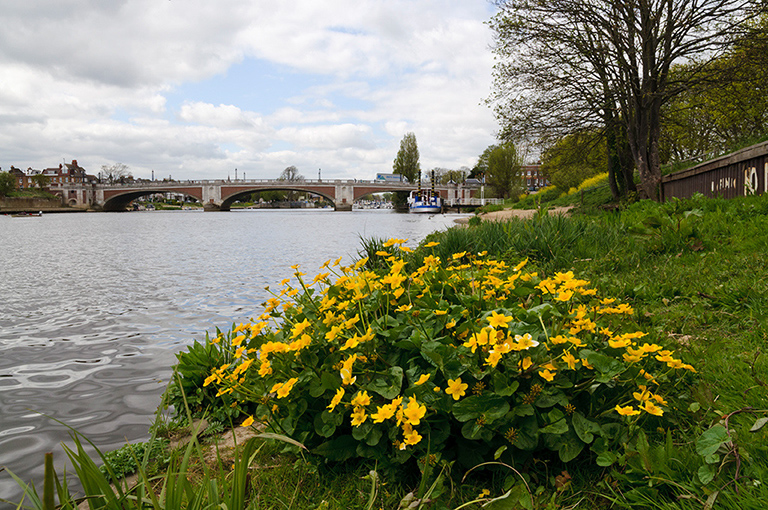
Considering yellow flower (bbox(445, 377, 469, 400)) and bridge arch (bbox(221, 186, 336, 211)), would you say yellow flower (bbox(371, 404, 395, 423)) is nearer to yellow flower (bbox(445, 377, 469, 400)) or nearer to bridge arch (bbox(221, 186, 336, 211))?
yellow flower (bbox(445, 377, 469, 400))

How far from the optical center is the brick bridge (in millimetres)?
70375

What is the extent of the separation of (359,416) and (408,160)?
88.2m

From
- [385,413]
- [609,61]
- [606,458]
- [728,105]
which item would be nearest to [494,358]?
[385,413]

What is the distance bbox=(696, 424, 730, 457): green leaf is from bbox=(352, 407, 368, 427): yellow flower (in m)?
1.18

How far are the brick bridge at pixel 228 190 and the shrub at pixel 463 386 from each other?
66581 millimetres

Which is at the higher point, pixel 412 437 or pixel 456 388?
pixel 456 388

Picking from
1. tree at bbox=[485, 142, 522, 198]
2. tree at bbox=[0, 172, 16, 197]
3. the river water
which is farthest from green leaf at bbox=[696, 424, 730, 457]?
tree at bbox=[0, 172, 16, 197]

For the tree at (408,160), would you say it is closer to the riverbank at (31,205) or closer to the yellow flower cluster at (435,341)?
the riverbank at (31,205)

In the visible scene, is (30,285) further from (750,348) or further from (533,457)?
(750,348)

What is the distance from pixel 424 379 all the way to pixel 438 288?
115 cm

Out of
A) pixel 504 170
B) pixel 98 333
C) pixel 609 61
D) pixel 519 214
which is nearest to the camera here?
pixel 98 333

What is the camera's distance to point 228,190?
237ft

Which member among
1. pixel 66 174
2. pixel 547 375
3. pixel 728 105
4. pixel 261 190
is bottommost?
pixel 547 375

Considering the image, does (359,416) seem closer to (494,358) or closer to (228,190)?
(494,358)
